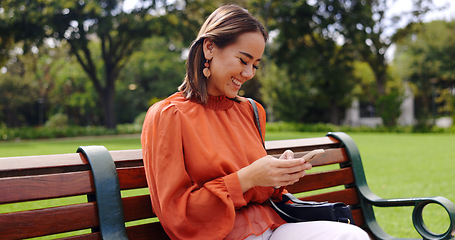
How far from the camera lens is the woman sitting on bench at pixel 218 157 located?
1.66m

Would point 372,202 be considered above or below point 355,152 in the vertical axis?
below

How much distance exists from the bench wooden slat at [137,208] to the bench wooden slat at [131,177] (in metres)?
0.06

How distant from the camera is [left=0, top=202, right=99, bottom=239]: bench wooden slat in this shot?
1627mm

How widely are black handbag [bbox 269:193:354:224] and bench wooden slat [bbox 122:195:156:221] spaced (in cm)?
60

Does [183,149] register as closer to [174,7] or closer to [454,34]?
[174,7]

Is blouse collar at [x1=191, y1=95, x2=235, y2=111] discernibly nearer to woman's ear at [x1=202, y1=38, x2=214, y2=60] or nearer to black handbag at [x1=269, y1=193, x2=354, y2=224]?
woman's ear at [x1=202, y1=38, x2=214, y2=60]

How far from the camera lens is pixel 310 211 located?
6.66ft

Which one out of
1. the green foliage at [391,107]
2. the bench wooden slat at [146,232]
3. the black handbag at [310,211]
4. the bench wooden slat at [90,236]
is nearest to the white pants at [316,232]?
the black handbag at [310,211]

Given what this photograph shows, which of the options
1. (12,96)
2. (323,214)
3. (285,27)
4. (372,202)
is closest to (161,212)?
(323,214)

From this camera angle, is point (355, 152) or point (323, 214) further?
point (355, 152)

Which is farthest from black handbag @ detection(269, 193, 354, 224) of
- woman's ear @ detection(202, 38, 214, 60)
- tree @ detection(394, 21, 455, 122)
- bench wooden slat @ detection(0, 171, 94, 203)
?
tree @ detection(394, 21, 455, 122)

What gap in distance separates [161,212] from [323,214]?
0.77 meters

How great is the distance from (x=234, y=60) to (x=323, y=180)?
1.35m

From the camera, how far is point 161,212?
1704 mm
